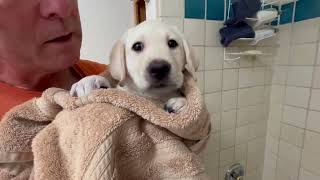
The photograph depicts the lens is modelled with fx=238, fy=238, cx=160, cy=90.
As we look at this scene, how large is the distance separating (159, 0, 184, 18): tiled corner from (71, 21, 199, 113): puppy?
363 millimetres

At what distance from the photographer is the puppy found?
56 centimetres

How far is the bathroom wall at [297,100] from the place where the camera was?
3.77ft

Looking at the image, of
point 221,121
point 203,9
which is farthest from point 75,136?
point 221,121

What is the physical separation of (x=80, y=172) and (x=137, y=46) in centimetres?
37

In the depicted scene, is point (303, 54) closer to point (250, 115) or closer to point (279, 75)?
point (279, 75)

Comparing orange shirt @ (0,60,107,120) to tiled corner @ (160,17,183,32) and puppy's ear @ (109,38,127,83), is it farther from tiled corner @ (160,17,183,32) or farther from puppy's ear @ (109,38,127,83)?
tiled corner @ (160,17,183,32)

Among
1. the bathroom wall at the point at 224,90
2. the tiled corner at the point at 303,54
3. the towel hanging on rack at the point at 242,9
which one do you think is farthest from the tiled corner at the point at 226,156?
the towel hanging on rack at the point at 242,9

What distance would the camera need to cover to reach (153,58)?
0.57 meters

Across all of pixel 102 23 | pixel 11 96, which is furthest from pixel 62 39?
pixel 102 23

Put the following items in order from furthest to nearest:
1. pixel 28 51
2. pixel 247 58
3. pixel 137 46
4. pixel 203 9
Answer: pixel 247 58 < pixel 203 9 < pixel 137 46 < pixel 28 51

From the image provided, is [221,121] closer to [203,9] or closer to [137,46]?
[203,9]

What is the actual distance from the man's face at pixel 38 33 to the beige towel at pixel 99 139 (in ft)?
0.40

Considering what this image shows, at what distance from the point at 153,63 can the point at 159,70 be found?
0.02 m

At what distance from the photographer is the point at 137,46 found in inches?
24.2
